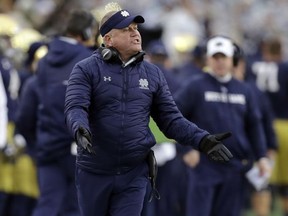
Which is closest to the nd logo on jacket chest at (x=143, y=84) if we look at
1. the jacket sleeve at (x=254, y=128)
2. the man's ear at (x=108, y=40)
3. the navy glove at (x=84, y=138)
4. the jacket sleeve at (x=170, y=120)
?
the jacket sleeve at (x=170, y=120)

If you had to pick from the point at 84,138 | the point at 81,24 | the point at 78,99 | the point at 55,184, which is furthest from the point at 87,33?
the point at 84,138

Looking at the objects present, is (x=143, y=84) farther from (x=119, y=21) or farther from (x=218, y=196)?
(x=218, y=196)

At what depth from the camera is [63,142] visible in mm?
9367

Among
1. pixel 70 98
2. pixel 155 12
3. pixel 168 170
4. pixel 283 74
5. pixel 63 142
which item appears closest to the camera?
pixel 70 98

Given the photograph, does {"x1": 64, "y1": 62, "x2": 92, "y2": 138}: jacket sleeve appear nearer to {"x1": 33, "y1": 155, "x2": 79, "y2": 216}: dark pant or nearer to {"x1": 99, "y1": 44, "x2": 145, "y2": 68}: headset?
{"x1": 99, "y1": 44, "x2": 145, "y2": 68}: headset

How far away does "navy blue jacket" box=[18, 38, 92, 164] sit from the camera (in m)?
9.27

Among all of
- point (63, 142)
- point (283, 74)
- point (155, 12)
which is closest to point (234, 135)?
point (63, 142)

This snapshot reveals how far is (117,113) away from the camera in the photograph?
22.8 ft

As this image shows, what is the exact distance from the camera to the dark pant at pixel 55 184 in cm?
949

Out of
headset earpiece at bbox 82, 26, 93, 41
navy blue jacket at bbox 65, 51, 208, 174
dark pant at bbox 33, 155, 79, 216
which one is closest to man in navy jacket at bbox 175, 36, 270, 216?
headset earpiece at bbox 82, 26, 93, 41

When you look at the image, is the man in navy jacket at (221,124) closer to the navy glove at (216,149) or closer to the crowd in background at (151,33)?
the crowd in background at (151,33)

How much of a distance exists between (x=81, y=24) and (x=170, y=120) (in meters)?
2.39

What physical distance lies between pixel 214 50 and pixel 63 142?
1.62m

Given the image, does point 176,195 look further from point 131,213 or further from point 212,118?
point 131,213
